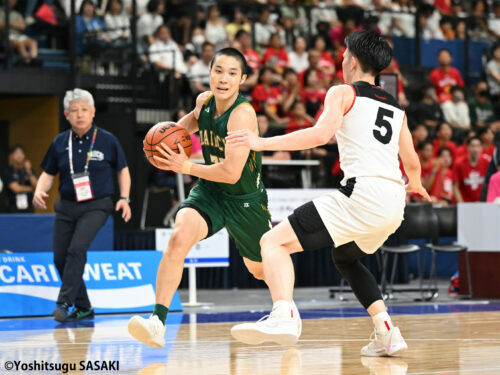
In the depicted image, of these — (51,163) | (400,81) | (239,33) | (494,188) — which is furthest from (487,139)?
(51,163)

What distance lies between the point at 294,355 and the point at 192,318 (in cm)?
300

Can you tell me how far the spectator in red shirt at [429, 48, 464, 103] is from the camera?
17000 mm

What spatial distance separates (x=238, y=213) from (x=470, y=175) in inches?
345

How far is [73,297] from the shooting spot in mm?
7930

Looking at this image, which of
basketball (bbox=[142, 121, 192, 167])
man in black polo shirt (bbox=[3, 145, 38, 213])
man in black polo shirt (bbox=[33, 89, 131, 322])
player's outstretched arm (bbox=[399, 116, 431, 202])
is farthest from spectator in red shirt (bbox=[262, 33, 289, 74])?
player's outstretched arm (bbox=[399, 116, 431, 202])

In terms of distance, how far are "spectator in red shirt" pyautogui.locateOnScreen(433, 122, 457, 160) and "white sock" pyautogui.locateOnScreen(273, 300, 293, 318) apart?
10.8m

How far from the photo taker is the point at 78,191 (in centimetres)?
809

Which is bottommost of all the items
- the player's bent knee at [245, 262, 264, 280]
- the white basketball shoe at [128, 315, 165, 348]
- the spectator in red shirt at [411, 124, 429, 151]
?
the white basketball shoe at [128, 315, 165, 348]

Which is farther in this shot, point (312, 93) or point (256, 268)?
point (312, 93)

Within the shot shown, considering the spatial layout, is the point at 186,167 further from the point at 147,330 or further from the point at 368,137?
the point at 368,137

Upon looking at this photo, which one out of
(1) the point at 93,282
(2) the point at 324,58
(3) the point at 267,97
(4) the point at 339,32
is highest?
(4) the point at 339,32

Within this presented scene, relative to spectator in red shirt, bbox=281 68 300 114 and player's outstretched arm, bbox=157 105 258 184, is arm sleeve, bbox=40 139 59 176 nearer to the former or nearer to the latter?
player's outstretched arm, bbox=157 105 258 184

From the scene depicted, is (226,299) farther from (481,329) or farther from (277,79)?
(277,79)

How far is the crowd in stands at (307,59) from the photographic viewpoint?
1399 centimetres
